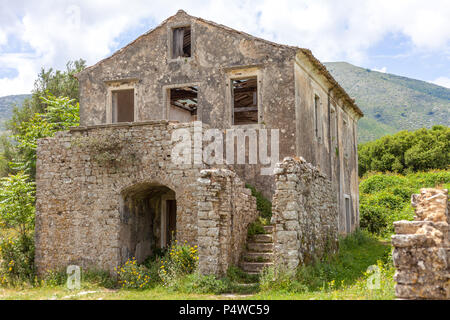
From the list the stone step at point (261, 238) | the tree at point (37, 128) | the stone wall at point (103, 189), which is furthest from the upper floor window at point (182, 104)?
the stone step at point (261, 238)

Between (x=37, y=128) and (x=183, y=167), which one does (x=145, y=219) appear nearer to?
(x=183, y=167)

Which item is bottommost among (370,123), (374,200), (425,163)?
(374,200)

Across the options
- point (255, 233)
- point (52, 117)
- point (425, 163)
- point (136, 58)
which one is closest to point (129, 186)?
point (255, 233)

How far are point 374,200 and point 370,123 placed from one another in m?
56.1

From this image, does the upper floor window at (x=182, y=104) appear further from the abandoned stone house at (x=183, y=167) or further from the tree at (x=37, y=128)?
the tree at (x=37, y=128)

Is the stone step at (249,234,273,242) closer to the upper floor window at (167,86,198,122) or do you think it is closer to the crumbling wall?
the crumbling wall

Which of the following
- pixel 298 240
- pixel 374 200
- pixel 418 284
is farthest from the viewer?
pixel 374 200

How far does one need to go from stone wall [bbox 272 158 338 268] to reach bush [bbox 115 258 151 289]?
3.68m

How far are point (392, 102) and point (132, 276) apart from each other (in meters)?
87.1

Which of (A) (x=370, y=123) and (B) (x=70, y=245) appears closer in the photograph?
(B) (x=70, y=245)

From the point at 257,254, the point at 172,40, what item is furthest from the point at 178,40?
the point at 257,254

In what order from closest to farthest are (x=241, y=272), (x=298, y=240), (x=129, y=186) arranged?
1. (x=298, y=240)
2. (x=241, y=272)
3. (x=129, y=186)

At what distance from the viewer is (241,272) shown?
35.1ft

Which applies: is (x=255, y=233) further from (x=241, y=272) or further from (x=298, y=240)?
(x=298, y=240)
